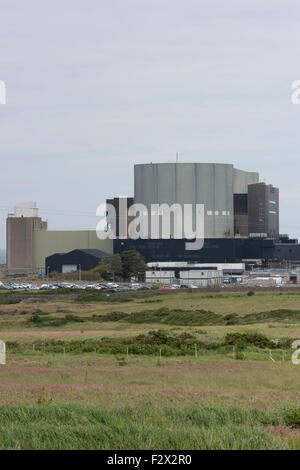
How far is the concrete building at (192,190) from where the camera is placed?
145 meters

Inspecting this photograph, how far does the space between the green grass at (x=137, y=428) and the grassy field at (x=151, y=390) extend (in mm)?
21

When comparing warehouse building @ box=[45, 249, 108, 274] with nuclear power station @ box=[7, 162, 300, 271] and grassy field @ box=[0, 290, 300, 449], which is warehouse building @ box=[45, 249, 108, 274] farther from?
grassy field @ box=[0, 290, 300, 449]

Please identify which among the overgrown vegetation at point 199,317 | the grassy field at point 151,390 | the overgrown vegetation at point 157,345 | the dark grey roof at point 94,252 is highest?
the dark grey roof at point 94,252

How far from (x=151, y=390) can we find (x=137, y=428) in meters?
8.44

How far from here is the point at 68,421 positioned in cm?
1485

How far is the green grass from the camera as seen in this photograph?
12.6 meters

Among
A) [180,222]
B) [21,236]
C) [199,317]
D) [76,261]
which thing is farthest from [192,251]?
[199,317]

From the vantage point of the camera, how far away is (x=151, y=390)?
71.6 ft

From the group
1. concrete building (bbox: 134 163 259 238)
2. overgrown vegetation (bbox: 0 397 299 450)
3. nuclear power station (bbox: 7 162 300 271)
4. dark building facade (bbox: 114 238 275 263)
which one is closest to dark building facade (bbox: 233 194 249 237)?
nuclear power station (bbox: 7 162 300 271)

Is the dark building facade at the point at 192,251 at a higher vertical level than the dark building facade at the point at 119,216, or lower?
lower

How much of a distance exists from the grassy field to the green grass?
0.02 m

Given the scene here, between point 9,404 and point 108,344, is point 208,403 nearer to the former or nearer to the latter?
point 9,404

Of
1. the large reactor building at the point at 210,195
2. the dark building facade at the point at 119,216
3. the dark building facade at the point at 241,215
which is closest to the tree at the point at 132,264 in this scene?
the large reactor building at the point at 210,195

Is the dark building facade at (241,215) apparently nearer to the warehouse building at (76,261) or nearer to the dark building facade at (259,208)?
the dark building facade at (259,208)
